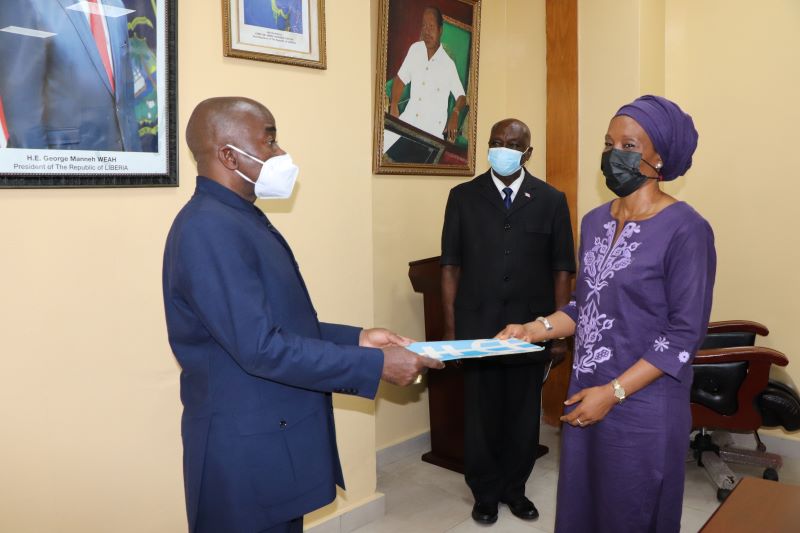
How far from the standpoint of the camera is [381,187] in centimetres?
370

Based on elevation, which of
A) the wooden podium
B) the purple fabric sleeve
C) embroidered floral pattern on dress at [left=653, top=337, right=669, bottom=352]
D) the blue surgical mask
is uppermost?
the blue surgical mask

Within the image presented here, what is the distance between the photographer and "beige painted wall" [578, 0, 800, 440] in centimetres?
369

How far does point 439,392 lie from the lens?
12.3 feet

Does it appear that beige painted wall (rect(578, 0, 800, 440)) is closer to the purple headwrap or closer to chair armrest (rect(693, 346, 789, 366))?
chair armrest (rect(693, 346, 789, 366))

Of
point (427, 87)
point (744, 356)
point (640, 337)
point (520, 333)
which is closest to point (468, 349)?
point (520, 333)

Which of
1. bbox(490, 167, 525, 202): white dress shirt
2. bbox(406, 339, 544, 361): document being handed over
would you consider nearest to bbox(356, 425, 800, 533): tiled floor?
bbox(406, 339, 544, 361): document being handed over

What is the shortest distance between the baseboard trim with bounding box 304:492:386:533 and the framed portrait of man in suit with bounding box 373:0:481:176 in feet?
5.88

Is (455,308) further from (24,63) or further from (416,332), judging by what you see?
(24,63)

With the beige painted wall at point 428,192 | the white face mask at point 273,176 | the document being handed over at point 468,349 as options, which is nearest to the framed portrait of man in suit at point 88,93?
the white face mask at point 273,176

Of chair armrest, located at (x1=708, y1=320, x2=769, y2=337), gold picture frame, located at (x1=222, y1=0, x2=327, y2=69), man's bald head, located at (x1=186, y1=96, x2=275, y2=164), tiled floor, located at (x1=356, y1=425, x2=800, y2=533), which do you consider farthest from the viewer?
chair armrest, located at (x1=708, y1=320, x2=769, y2=337)

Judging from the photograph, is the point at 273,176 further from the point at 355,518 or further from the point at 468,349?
the point at 355,518

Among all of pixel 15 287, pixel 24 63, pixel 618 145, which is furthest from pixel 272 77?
pixel 618 145

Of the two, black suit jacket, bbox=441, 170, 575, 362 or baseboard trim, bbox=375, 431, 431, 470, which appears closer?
black suit jacket, bbox=441, 170, 575, 362

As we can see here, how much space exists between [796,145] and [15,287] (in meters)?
3.95
